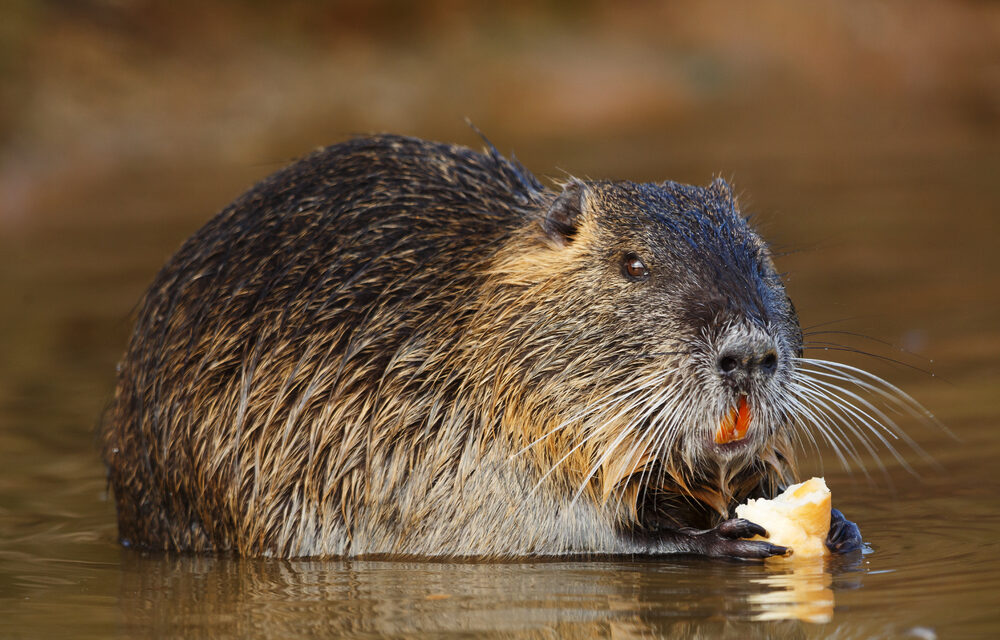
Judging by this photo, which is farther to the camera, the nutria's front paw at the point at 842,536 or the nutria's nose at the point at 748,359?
the nutria's front paw at the point at 842,536

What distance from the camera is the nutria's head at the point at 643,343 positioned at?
3580 millimetres

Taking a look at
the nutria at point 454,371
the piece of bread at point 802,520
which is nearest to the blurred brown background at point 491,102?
the nutria at point 454,371

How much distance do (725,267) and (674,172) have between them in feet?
22.9

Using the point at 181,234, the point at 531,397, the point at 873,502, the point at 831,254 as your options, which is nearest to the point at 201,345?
the point at 531,397

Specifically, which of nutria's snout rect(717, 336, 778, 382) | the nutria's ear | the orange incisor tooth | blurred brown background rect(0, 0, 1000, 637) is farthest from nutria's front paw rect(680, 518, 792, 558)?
the nutria's ear

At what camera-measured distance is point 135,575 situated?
4031 millimetres

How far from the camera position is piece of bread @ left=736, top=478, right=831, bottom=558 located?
3.66 meters

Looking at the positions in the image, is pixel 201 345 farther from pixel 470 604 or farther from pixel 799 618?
pixel 799 618

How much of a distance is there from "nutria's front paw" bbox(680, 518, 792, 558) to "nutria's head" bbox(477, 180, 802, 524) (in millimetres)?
120

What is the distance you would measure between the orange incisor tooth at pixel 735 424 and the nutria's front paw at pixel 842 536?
1.16ft

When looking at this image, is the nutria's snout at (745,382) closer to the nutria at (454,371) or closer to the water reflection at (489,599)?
the nutria at (454,371)

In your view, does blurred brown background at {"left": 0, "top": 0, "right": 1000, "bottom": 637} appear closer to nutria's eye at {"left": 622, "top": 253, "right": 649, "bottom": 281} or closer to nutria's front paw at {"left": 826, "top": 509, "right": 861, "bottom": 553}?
nutria's front paw at {"left": 826, "top": 509, "right": 861, "bottom": 553}

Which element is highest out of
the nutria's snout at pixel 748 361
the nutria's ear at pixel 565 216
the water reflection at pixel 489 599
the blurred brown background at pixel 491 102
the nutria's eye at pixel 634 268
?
the blurred brown background at pixel 491 102

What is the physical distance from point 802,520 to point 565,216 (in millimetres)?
959
